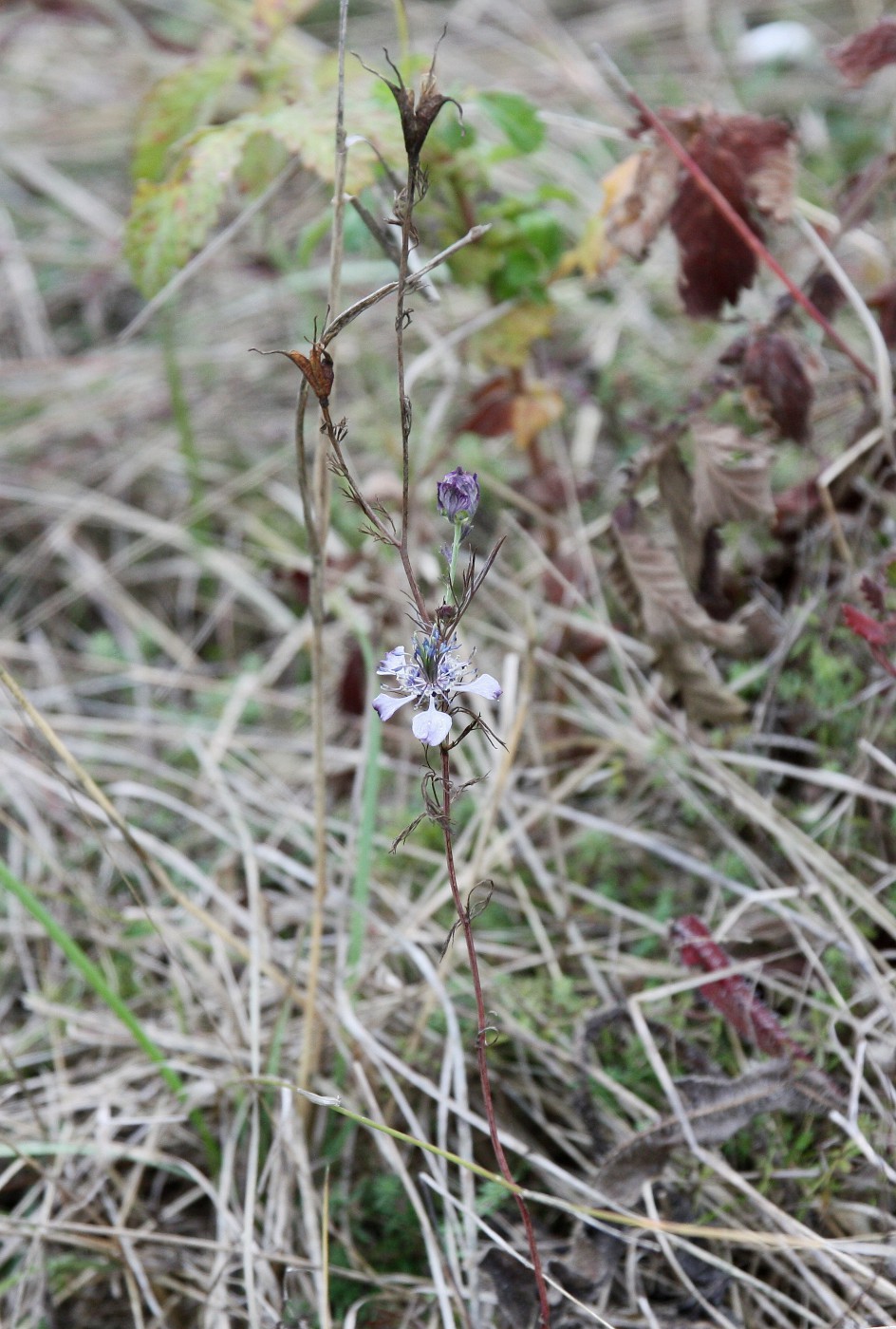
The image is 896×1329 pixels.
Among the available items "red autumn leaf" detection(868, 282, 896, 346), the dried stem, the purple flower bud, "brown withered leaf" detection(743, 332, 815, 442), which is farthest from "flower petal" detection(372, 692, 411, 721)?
"red autumn leaf" detection(868, 282, 896, 346)

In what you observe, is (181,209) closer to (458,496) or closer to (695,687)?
(458,496)

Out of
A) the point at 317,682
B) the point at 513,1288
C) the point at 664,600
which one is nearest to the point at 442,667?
the point at 317,682

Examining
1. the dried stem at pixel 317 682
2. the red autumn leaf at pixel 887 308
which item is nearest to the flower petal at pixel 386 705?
the dried stem at pixel 317 682

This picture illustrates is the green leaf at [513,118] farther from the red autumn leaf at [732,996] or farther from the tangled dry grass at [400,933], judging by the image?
the red autumn leaf at [732,996]

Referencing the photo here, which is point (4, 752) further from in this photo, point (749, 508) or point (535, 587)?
point (749, 508)

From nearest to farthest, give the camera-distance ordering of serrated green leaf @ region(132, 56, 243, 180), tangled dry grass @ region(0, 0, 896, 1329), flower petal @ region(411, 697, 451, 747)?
flower petal @ region(411, 697, 451, 747)
tangled dry grass @ region(0, 0, 896, 1329)
serrated green leaf @ region(132, 56, 243, 180)

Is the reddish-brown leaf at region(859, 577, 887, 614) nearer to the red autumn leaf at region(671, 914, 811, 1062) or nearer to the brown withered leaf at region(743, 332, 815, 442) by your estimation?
the brown withered leaf at region(743, 332, 815, 442)

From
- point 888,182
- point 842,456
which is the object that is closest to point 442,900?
point 842,456
